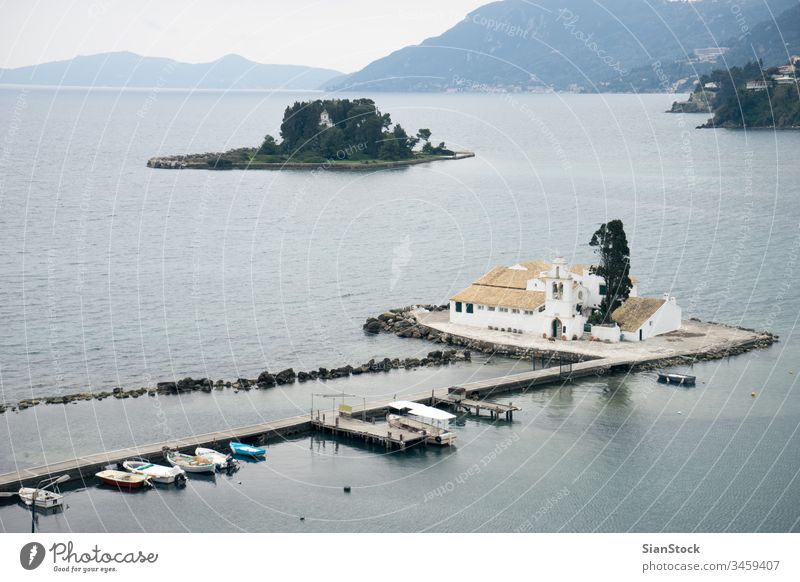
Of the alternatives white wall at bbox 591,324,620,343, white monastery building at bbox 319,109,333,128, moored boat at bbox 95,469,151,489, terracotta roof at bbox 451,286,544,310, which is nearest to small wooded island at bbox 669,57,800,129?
white monastery building at bbox 319,109,333,128

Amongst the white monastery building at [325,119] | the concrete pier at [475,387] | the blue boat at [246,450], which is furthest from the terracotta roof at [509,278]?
the white monastery building at [325,119]

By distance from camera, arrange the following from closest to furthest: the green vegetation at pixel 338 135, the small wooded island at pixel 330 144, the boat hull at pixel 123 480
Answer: the boat hull at pixel 123 480 → the green vegetation at pixel 338 135 → the small wooded island at pixel 330 144

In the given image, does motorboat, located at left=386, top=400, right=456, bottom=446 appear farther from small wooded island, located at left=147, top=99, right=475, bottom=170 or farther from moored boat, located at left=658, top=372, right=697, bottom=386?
small wooded island, located at left=147, top=99, right=475, bottom=170

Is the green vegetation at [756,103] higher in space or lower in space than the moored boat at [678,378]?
higher

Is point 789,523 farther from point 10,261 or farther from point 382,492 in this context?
point 10,261

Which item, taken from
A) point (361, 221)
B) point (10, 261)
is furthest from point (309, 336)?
point (361, 221)

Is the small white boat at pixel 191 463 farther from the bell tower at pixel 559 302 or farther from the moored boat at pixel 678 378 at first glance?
the bell tower at pixel 559 302
